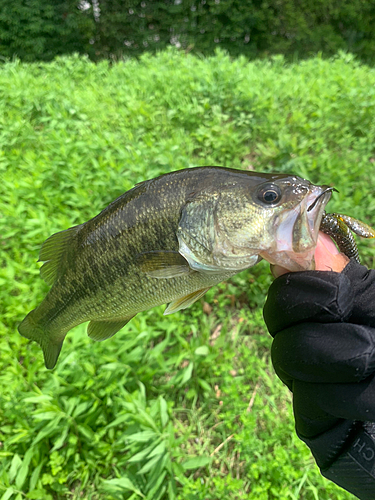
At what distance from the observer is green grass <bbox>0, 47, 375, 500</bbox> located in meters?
2.10

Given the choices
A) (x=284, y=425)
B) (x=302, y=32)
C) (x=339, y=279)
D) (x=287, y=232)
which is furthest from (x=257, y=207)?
(x=302, y=32)

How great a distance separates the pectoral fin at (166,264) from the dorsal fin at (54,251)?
1.59 feet

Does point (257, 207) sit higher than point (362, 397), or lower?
higher

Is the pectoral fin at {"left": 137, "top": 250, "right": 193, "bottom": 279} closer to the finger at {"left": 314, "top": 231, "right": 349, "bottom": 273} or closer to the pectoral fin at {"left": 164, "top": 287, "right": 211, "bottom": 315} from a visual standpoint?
the pectoral fin at {"left": 164, "top": 287, "right": 211, "bottom": 315}

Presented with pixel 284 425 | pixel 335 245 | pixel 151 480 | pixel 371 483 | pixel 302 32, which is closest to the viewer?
pixel 371 483

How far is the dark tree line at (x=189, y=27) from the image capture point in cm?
1166

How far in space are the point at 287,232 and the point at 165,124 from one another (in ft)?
12.7

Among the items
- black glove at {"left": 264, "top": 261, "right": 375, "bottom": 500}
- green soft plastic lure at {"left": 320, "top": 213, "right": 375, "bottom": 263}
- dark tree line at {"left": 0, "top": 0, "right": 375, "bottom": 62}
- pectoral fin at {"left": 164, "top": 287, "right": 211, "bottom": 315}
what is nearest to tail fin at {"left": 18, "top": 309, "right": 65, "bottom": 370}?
pectoral fin at {"left": 164, "top": 287, "right": 211, "bottom": 315}

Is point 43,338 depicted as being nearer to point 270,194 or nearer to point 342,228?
point 270,194

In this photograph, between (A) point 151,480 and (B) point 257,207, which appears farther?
(A) point 151,480

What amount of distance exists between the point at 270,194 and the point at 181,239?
40cm

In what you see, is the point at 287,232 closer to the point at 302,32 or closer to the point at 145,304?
the point at 145,304

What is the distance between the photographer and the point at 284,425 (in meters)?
2.26

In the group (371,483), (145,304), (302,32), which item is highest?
(302,32)
